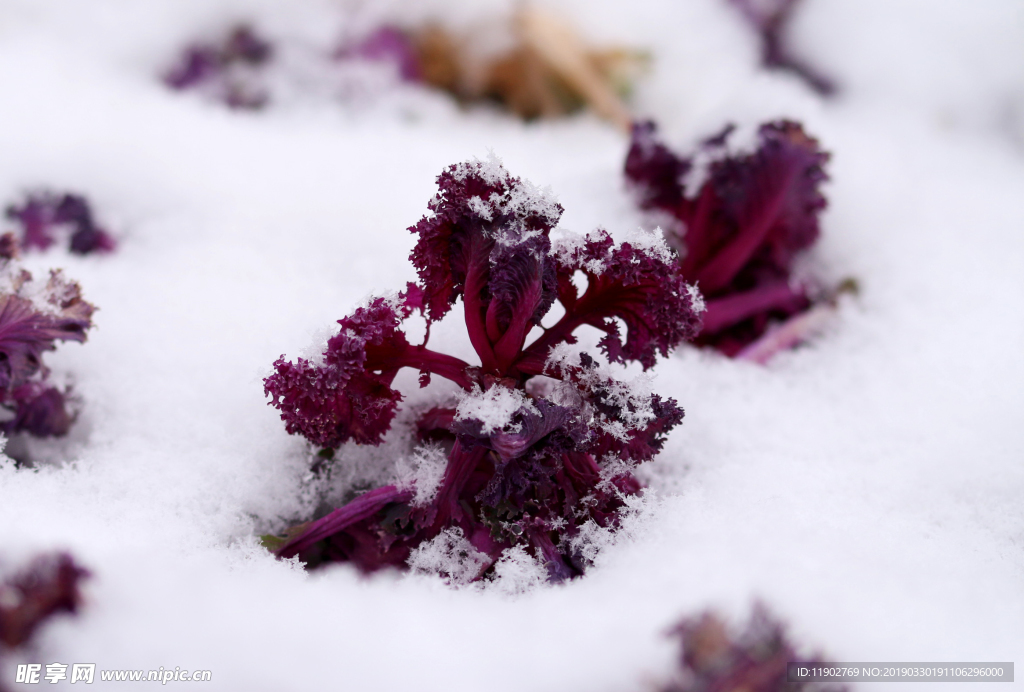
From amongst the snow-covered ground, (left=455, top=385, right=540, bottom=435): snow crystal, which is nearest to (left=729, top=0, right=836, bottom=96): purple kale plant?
the snow-covered ground

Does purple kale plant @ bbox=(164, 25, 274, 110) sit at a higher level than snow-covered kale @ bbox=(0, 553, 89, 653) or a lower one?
higher

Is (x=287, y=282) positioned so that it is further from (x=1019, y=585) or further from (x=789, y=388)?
(x=1019, y=585)

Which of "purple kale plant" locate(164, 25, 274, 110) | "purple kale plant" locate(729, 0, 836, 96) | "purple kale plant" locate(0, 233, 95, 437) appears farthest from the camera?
"purple kale plant" locate(729, 0, 836, 96)

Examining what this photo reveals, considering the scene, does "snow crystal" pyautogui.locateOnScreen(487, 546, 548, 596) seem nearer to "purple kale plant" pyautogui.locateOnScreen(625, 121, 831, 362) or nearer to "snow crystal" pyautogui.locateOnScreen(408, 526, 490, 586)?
"snow crystal" pyautogui.locateOnScreen(408, 526, 490, 586)

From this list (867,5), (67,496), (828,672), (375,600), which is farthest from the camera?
(867,5)

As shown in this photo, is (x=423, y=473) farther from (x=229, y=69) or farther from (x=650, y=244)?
(x=229, y=69)

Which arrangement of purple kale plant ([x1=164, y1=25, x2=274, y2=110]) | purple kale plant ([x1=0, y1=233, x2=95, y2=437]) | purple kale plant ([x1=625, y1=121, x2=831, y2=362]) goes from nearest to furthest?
purple kale plant ([x1=0, y1=233, x2=95, y2=437])
purple kale plant ([x1=625, y1=121, x2=831, y2=362])
purple kale plant ([x1=164, y1=25, x2=274, y2=110])

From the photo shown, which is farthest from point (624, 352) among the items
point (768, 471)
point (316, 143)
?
point (316, 143)
